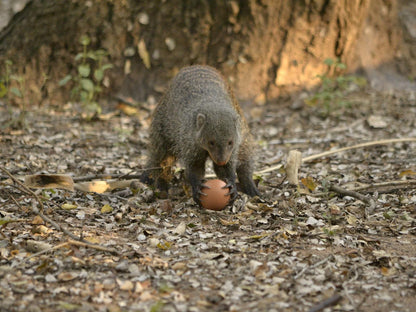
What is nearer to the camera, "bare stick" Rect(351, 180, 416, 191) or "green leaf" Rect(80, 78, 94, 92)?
"bare stick" Rect(351, 180, 416, 191)

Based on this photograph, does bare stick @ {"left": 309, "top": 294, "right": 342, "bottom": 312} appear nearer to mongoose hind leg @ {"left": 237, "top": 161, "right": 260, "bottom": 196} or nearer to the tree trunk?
mongoose hind leg @ {"left": 237, "top": 161, "right": 260, "bottom": 196}

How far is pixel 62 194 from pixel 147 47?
4.46 metres

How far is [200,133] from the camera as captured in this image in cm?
546

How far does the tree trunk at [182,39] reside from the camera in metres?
9.33

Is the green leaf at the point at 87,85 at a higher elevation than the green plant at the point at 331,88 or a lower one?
lower

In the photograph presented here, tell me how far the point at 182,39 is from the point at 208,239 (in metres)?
5.43

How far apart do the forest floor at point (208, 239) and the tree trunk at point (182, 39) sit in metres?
1.98

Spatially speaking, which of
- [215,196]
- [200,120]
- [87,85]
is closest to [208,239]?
[215,196]

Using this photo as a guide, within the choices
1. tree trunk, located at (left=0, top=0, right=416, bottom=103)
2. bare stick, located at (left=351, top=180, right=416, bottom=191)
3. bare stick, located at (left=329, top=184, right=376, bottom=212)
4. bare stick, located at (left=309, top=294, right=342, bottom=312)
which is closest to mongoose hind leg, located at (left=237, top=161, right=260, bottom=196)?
bare stick, located at (left=329, top=184, right=376, bottom=212)

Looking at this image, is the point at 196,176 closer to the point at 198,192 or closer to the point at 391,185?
the point at 198,192

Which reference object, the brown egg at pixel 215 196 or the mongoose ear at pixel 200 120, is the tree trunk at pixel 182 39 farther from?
the brown egg at pixel 215 196

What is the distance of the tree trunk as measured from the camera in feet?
30.6

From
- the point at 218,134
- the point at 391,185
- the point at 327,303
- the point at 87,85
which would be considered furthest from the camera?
the point at 87,85

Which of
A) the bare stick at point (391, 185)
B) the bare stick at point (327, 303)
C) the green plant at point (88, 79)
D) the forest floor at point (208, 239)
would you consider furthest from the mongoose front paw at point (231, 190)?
the green plant at point (88, 79)
